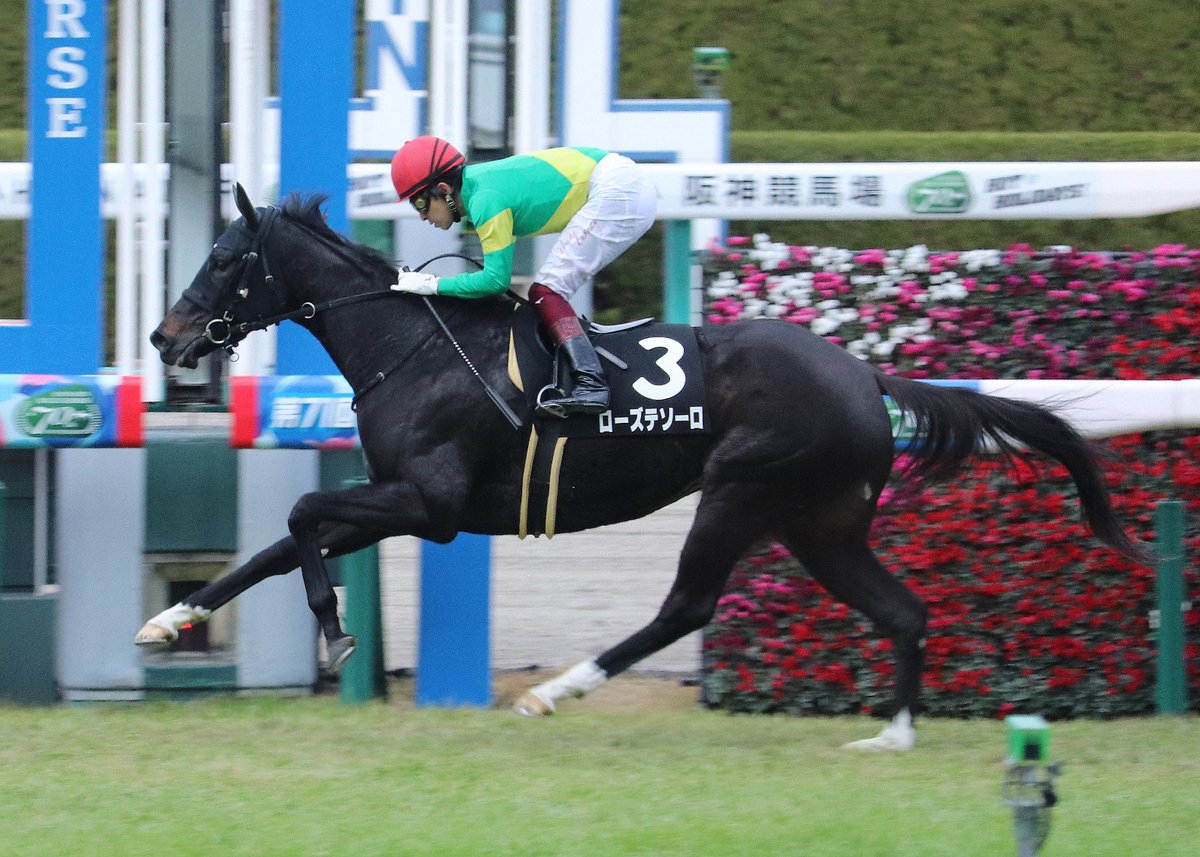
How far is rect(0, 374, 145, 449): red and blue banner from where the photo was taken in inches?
234

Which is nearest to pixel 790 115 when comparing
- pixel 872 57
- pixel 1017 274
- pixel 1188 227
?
pixel 872 57

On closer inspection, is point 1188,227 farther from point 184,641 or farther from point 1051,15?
Answer: point 184,641

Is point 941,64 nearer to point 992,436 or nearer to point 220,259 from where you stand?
point 992,436

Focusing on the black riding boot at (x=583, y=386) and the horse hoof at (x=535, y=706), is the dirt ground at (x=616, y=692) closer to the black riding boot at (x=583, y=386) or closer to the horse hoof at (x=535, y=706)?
the horse hoof at (x=535, y=706)

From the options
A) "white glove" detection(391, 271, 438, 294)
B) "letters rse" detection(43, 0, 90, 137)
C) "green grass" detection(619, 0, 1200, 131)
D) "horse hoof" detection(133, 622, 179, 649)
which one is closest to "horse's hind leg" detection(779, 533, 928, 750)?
"white glove" detection(391, 271, 438, 294)

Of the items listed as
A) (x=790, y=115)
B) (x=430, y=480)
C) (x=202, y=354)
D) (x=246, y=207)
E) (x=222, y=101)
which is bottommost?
(x=430, y=480)

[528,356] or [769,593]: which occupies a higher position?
[528,356]

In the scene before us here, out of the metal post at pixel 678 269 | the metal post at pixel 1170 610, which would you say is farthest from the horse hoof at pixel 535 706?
the metal post at pixel 678 269

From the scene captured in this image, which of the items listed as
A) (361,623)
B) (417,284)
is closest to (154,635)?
(361,623)

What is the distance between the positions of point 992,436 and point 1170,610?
100 centimetres

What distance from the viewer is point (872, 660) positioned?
621 cm

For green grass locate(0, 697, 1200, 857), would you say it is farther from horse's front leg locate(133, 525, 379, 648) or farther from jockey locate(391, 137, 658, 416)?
jockey locate(391, 137, 658, 416)

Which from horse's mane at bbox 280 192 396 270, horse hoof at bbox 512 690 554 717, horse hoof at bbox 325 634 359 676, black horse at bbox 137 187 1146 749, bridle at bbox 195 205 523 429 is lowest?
horse hoof at bbox 512 690 554 717

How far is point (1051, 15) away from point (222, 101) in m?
8.86
